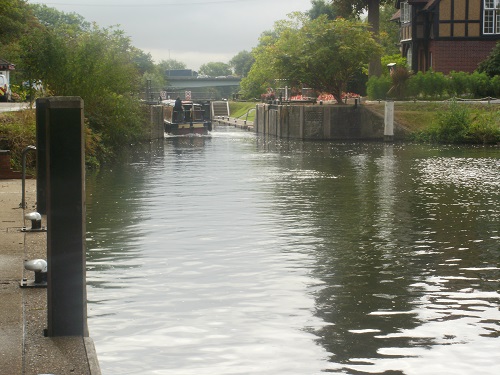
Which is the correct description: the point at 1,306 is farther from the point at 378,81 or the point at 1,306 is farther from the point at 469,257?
the point at 378,81

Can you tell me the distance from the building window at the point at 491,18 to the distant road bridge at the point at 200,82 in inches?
2876

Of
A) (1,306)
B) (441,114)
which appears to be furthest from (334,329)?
(441,114)

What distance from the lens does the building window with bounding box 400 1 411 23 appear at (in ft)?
249

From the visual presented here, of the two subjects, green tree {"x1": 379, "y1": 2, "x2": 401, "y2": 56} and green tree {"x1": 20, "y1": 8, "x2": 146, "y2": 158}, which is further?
green tree {"x1": 379, "y1": 2, "x2": 401, "y2": 56}

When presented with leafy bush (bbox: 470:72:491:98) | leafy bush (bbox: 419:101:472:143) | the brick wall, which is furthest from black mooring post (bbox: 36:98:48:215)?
the brick wall

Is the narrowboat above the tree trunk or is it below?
below

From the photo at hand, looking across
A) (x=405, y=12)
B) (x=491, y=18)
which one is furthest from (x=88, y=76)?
(x=405, y=12)

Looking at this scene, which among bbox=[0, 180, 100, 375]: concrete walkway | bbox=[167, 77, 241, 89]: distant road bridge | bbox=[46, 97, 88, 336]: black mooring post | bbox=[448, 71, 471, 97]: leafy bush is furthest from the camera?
bbox=[167, 77, 241, 89]: distant road bridge

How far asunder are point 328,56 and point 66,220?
5490 centimetres

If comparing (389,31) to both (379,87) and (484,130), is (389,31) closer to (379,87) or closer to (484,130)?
(379,87)

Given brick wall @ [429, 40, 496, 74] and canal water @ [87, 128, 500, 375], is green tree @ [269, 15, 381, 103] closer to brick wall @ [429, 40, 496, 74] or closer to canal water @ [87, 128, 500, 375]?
brick wall @ [429, 40, 496, 74]

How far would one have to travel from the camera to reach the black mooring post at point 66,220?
8.96m

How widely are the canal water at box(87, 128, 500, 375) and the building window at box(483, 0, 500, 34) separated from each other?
1645 inches

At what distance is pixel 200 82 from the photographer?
14125 cm
